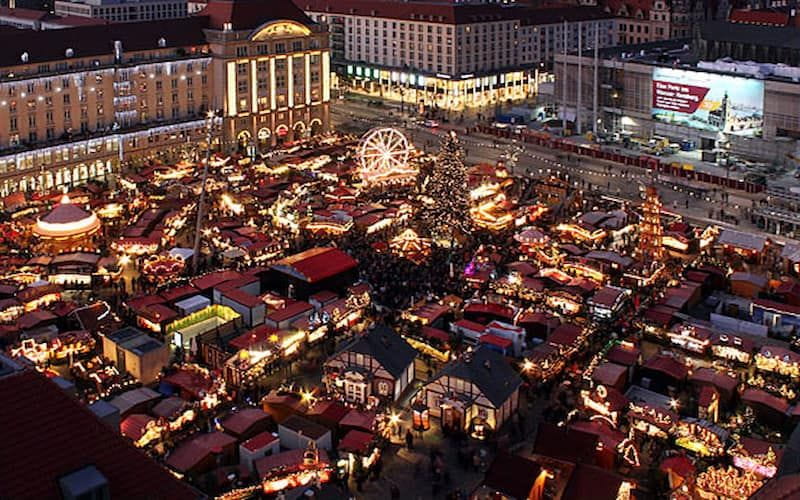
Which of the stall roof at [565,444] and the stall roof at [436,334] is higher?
the stall roof at [436,334]

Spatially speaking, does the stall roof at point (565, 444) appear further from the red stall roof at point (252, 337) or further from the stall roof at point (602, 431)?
the red stall roof at point (252, 337)

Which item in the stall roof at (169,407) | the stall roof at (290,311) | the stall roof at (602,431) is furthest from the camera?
the stall roof at (290,311)

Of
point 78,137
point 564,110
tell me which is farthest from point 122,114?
point 564,110

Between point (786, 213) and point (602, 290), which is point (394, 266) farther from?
point (786, 213)

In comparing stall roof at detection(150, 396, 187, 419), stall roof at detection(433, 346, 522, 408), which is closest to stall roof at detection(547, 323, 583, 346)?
stall roof at detection(433, 346, 522, 408)

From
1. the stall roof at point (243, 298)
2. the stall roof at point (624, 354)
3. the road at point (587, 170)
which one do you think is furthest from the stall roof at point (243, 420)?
the road at point (587, 170)

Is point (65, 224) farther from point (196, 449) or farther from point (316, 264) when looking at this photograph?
point (196, 449)
